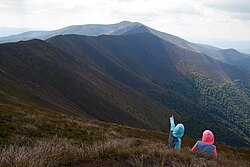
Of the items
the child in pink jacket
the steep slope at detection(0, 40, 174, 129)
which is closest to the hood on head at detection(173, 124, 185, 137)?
the child in pink jacket

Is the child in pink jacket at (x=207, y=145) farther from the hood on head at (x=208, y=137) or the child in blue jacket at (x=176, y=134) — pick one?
the child in blue jacket at (x=176, y=134)

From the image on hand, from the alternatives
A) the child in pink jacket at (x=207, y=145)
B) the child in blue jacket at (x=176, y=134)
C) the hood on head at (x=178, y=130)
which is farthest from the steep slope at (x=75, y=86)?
the child in pink jacket at (x=207, y=145)

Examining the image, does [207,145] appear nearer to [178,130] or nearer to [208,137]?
[208,137]

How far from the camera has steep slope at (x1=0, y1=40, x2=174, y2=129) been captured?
3601 inches

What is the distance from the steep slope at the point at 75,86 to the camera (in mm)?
91475

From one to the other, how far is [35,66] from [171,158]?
344ft

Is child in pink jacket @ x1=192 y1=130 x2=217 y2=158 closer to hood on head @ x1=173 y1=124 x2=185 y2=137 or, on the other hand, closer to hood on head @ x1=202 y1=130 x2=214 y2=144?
hood on head @ x1=202 y1=130 x2=214 y2=144

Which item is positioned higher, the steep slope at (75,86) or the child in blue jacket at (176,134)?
the child in blue jacket at (176,134)

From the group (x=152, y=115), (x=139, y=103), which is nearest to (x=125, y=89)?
(x=139, y=103)

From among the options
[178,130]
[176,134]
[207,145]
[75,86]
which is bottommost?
[75,86]

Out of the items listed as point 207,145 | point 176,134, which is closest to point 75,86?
point 176,134

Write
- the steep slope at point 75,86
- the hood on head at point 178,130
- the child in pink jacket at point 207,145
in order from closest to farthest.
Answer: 1. the child in pink jacket at point 207,145
2. the hood on head at point 178,130
3. the steep slope at point 75,86

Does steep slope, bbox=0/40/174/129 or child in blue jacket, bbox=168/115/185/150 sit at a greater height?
child in blue jacket, bbox=168/115/185/150

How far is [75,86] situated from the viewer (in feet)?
359
